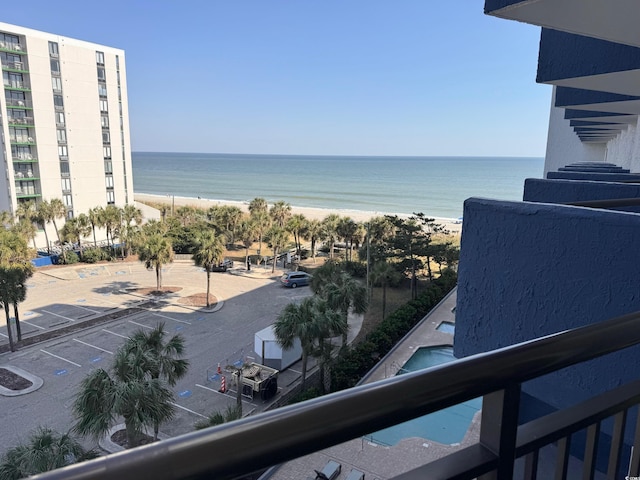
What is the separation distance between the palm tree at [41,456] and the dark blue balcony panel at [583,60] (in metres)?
8.16

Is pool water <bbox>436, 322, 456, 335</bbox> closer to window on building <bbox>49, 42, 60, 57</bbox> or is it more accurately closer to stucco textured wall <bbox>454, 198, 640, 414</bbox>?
stucco textured wall <bbox>454, 198, 640, 414</bbox>

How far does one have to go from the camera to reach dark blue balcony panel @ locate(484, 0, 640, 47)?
93.7 inches

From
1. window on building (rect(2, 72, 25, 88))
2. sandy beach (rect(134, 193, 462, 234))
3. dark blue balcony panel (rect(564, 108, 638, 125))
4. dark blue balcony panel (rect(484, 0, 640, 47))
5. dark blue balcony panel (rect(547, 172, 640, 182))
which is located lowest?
sandy beach (rect(134, 193, 462, 234))

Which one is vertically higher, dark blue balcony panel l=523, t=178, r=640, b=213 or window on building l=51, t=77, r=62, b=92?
window on building l=51, t=77, r=62, b=92

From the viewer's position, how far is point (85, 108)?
3909cm

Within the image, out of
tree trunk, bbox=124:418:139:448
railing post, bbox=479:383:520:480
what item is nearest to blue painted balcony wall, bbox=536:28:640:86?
railing post, bbox=479:383:520:480

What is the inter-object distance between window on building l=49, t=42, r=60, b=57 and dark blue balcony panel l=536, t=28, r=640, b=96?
42381 millimetres

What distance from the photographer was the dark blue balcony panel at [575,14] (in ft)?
7.81

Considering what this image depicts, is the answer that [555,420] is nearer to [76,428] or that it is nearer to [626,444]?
[626,444]

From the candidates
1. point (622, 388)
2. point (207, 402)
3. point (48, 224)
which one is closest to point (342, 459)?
point (207, 402)

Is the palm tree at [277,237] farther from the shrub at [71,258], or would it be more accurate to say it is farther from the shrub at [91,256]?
the shrub at [71,258]

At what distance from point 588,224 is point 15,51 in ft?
142

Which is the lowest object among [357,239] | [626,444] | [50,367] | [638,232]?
[50,367]

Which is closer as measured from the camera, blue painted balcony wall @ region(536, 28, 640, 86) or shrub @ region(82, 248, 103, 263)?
blue painted balcony wall @ region(536, 28, 640, 86)
